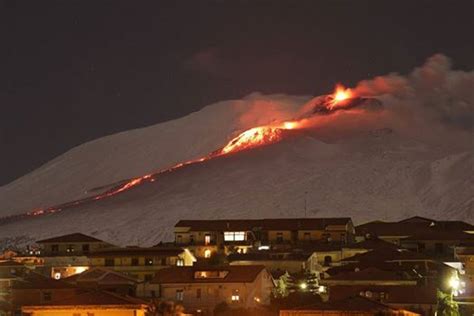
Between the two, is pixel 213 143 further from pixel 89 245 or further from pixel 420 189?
pixel 89 245

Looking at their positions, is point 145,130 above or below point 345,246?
above

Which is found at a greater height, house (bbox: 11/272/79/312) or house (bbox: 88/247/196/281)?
house (bbox: 88/247/196/281)

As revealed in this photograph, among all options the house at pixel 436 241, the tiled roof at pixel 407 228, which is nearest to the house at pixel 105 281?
the house at pixel 436 241

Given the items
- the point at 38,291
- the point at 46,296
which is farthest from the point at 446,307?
the point at 38,291

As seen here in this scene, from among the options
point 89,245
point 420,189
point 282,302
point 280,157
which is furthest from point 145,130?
point 282,302

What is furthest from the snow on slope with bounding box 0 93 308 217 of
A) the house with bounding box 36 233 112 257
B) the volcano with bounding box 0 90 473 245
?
the house with bounding box 36 233 112 257

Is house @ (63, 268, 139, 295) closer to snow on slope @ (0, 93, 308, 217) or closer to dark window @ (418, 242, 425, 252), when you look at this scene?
Result: dark window @ (418, 242, 425, 252)
